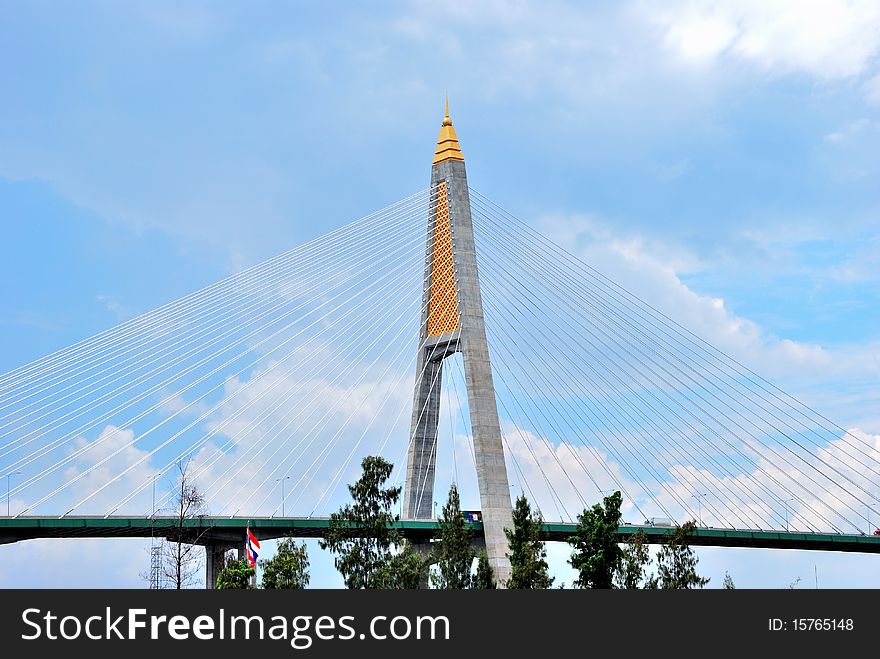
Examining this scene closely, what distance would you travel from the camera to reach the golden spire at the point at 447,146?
6825cm

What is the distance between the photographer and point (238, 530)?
6750cm

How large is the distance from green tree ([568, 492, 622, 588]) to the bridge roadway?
14.5 metres

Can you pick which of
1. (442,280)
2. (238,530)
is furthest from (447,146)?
(238,530)

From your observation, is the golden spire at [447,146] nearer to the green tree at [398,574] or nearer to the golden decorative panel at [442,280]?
the golden decorative panel at [442,280]

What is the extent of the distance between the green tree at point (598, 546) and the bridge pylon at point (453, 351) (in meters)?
9.50

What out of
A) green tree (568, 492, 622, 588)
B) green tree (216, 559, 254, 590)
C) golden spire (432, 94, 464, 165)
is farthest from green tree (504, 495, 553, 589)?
golden spire (432, 94, 464, 165)

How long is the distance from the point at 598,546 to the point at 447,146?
82.9 ft

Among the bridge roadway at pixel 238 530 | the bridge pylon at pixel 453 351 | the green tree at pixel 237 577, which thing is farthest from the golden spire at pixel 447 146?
the green tree at pixel 237 577

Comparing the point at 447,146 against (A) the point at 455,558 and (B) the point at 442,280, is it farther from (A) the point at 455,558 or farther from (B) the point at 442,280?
(A) the point at 455,558

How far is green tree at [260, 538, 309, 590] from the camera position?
4644 cm
